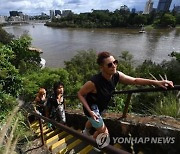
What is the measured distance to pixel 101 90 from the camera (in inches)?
99.8

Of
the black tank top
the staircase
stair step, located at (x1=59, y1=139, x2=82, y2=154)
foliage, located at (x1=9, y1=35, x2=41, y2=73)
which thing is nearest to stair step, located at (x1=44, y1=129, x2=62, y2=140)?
the staircase

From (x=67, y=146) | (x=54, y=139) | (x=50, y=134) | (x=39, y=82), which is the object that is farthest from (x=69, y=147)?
(x=39, y=82)

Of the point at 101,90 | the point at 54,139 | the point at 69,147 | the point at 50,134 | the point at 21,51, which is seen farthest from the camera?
the point at 21,51

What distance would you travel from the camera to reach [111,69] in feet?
7.97

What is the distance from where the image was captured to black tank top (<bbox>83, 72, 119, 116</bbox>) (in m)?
2.51

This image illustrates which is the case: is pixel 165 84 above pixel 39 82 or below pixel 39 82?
above

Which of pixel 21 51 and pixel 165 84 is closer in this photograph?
pixel 165 84

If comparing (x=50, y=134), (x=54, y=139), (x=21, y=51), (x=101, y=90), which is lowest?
(x=21, y=51)

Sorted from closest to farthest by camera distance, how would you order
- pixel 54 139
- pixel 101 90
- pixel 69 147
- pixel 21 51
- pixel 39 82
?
1. pixel 101 90
2. pixel 69 147
3. pixel 54 139
4. pixel 39 82
5. pixel 21 51

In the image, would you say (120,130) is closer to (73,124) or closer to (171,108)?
(171,108)

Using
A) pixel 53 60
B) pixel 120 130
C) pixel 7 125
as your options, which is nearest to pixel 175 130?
pixel 120 130

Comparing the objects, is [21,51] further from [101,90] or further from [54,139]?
[101,90]

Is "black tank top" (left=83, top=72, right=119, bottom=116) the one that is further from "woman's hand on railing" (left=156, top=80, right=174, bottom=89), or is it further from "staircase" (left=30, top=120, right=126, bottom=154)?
"staircase" (left=30, top=120, right=126, bottom=154)

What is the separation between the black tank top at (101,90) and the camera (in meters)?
2.51
